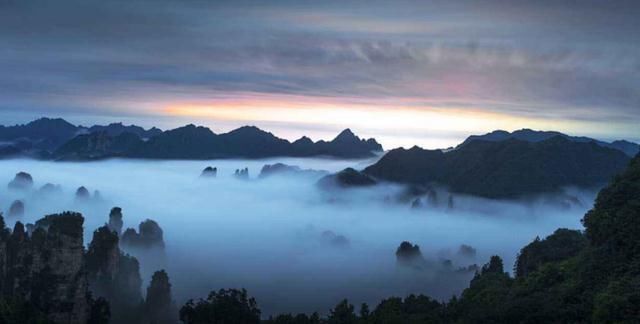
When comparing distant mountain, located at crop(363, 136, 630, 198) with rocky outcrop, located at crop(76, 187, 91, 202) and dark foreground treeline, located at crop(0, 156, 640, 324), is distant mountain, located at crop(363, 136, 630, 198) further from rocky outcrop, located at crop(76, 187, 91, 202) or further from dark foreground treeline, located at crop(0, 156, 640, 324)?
rocky outcrop, located at crop(76, 187, 91, 202)

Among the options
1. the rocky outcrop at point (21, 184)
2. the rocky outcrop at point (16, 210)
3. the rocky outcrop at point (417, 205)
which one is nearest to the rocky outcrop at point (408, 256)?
the rocky outcrop at point (417, 205)

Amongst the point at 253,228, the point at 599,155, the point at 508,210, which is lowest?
the point at 253,228

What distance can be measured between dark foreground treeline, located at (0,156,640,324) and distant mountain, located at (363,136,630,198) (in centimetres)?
10620

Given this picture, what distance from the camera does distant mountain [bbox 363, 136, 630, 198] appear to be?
544 feet

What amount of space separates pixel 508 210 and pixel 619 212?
122246 millimetres

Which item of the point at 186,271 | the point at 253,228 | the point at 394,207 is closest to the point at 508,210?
the point at 394,207

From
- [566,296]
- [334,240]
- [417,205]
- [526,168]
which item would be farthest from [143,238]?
[526,168]

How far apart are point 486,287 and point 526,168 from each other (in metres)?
123

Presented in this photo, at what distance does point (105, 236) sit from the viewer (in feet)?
235

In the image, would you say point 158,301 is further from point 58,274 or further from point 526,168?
point 526,168

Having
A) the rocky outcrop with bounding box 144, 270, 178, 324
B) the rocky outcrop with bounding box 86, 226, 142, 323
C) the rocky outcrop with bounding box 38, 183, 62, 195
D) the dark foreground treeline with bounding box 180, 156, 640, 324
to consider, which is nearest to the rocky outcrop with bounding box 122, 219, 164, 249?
the rocky outcrop with bounding box 86, 226, 142, 323

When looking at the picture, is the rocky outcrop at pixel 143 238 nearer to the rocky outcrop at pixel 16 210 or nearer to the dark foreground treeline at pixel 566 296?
the rocky outcrop at pixel 16 210

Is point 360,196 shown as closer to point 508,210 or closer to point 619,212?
point 508,210

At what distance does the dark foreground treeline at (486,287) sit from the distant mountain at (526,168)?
348 ft
